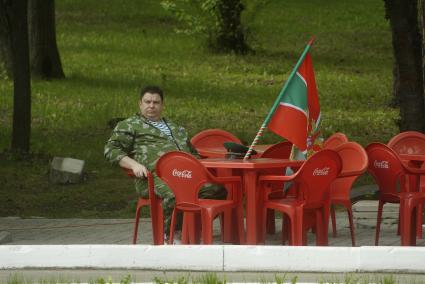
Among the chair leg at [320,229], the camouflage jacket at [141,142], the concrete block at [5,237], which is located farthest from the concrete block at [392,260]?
the concrete block at [5,237]

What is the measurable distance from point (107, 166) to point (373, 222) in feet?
18.1

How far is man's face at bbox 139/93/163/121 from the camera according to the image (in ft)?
36.0

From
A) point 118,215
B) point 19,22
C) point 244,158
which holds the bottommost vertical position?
point 118,215

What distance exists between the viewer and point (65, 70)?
92.0 ft

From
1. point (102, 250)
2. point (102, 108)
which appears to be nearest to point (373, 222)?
point (102, 250)

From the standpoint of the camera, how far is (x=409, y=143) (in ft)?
40.5

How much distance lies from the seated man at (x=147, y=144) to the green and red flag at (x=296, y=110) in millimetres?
752

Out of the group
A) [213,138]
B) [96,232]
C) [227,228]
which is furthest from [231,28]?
[227,228]

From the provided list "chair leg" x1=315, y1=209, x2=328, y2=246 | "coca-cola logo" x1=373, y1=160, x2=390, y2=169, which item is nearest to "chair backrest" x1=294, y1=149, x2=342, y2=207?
"chair leg" x1=315, y1=209, x2=328, y2=246

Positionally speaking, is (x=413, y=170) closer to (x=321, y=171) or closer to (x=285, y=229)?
(x=321, y=171)

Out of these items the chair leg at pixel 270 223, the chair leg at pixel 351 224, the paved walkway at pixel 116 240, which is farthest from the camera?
the chair leg at pixel 270 223

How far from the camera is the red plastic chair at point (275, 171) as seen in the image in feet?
36.3

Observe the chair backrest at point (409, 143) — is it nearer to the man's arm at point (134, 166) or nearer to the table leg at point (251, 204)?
the table leg at point (251, 204)

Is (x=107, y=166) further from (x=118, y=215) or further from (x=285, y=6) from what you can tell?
(x=285, y=6)
